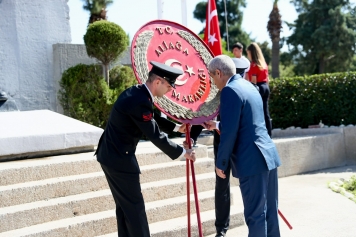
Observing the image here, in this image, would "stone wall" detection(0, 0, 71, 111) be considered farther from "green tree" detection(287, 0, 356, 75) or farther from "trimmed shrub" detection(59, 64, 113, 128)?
"green tree" detection(287, 0, 356, 75)

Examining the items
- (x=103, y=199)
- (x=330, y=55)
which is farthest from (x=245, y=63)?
(x=330, y=55)

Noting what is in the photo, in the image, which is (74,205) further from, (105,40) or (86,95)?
(105,40)

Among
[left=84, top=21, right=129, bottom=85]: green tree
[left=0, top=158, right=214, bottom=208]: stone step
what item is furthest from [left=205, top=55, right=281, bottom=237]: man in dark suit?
[left=84, top=21, right=129, bottom=85]: green tree

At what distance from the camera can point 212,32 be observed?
918 centimetres

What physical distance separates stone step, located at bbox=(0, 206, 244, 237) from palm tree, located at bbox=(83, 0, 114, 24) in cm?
2258

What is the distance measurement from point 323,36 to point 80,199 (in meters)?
32.5

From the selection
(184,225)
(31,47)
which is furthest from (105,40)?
(184,225)

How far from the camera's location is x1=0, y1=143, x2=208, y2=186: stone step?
5.22m

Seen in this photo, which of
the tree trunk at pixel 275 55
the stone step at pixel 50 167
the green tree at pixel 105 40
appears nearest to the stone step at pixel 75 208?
the stone step at pixel 50 167

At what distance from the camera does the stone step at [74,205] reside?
4750 mm

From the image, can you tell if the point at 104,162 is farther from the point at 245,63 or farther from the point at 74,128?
the point at 74,128

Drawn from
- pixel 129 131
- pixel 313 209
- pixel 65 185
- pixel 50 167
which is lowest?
pixel 313 209

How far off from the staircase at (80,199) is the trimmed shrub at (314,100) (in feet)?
17.9

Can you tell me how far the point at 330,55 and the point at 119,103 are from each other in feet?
113
